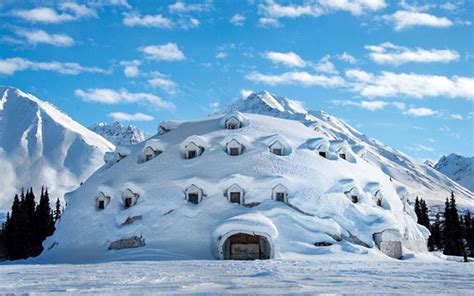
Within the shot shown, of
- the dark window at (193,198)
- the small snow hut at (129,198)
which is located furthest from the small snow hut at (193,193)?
the small snow hut at (129,198)

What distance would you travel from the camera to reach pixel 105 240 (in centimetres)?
3984

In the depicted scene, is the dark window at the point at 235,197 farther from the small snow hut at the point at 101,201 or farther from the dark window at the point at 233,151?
the small snow hut at the point at 101,201

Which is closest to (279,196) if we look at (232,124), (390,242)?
(390,242)

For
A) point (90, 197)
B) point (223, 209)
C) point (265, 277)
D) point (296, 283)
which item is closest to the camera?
point (296, 283)

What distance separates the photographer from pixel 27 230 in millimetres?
64000

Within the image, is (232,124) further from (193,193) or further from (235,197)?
(235,197)

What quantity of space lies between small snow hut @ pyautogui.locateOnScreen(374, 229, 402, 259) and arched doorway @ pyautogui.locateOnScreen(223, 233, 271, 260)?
9.27 meters

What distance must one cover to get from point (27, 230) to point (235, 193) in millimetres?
34987

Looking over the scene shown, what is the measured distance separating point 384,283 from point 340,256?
790 inches

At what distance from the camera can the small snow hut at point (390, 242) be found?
39.8m

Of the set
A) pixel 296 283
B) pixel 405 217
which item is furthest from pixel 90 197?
pixel 296 283

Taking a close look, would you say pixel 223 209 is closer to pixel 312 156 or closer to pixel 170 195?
pixel 170 195

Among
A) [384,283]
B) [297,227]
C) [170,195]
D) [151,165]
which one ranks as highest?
[151,165]

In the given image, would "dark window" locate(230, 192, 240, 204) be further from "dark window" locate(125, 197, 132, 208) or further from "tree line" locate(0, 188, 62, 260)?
"tree line" locate(0, 188, 62, 260)
